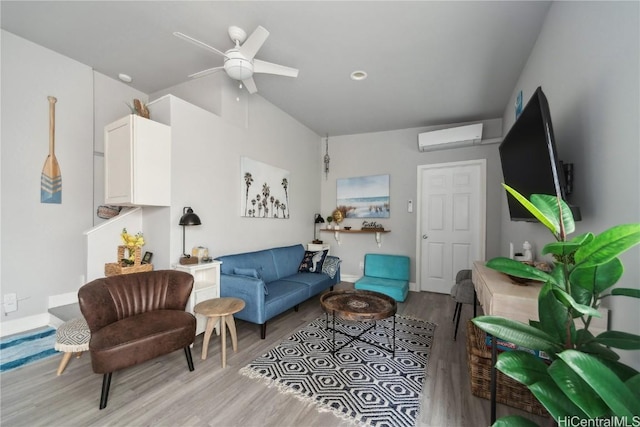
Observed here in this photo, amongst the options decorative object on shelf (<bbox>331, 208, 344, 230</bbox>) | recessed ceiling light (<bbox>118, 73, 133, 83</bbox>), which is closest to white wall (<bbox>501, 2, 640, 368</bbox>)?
decorative object on shelf (<bbox>331, 208, 344, 230</bbox>)

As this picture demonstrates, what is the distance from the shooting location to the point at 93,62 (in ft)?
9.66

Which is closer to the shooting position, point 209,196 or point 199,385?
point 199,385

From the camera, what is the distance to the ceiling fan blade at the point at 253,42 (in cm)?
197

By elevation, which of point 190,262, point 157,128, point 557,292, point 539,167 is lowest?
point 190,262

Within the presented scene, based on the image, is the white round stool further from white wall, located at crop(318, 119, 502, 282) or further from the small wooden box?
white wall, located at crop(318, 119, 502, 282)

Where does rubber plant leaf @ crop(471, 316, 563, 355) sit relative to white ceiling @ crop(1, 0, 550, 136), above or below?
below

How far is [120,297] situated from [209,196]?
1.31 metres

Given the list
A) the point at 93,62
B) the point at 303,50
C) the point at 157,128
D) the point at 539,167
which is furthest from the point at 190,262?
the point at 539,167

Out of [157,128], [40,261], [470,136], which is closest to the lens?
[157,128]

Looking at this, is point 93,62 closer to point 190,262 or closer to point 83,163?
point 83,163

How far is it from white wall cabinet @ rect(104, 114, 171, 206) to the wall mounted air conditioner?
3636mm

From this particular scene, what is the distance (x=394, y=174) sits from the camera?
15.2 feet

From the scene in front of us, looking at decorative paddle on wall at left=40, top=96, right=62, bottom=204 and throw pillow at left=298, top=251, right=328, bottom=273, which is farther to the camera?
throw pillow at left=298, top=251, right=328, bottom=273

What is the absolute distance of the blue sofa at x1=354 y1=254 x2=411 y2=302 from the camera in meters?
3.75
